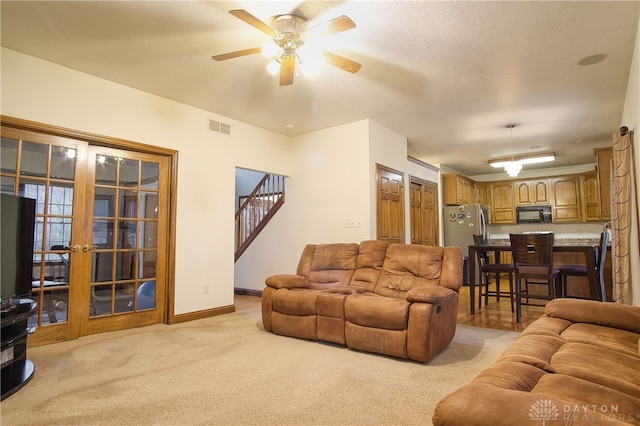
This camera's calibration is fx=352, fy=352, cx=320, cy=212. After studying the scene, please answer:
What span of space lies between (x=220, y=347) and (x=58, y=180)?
2.31m

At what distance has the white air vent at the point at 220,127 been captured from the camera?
188 inches

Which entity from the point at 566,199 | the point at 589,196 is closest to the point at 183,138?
the point at 566,199

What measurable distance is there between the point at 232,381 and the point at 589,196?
8419 mm

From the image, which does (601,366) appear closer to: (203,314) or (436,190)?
(203,314)

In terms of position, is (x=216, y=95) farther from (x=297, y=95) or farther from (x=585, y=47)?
(x=585, y=47)

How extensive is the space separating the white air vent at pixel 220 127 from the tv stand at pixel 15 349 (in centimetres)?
293

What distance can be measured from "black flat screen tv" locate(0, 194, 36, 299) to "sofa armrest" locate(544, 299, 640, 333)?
373cm

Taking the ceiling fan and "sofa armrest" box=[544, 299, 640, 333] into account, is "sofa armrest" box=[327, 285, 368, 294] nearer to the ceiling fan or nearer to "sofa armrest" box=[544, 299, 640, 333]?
"sofa armrest" box=[544, 299, 640, 333]

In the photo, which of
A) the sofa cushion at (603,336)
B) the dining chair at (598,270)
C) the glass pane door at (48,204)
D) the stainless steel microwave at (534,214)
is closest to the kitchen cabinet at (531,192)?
the stainless steel microwave at (534,214)

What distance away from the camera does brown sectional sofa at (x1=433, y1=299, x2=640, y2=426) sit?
0.95m

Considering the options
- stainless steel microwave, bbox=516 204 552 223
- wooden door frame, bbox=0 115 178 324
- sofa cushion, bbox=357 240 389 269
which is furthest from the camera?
stainless steel microwave, bbox=516 204 552 223

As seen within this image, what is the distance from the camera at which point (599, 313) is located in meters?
2.22

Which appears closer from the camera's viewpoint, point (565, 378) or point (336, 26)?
point (565, 378)

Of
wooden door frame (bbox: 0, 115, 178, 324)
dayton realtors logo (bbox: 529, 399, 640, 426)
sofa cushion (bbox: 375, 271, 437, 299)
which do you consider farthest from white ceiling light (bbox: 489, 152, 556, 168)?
dayton realtors logo (bbox: 529, 399, 640, 426)
